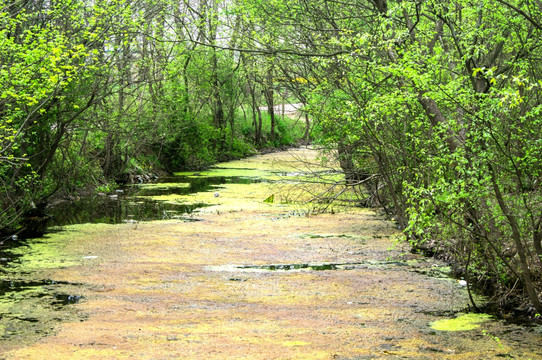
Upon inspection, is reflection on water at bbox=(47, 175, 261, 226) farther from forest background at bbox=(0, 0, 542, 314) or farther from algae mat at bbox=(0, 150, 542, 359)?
algae mat at bbox=(0, 150, 542, 359)

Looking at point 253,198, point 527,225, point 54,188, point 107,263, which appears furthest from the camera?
point 253,198

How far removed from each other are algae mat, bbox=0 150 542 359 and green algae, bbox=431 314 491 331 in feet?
0.19

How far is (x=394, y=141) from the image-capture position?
9.48m

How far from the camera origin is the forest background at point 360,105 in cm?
569

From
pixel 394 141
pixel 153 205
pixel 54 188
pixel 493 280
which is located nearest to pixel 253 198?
pixel 153 205

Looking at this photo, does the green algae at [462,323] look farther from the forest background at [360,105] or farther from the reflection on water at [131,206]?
the reflection on water at [131,206]

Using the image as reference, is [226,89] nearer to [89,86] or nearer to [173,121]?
[173,121]

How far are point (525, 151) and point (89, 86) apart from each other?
356 inches

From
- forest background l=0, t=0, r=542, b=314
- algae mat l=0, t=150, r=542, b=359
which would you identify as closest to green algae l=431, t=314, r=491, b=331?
algae mat l=0, t=150, r=542, b=359

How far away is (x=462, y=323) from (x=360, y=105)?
403 centimetres

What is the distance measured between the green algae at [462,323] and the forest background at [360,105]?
545 millimetres

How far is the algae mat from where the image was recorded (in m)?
5.16

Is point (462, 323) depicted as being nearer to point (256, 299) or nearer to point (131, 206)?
point (256, 299)

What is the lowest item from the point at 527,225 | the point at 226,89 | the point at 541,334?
the point at 541,334
